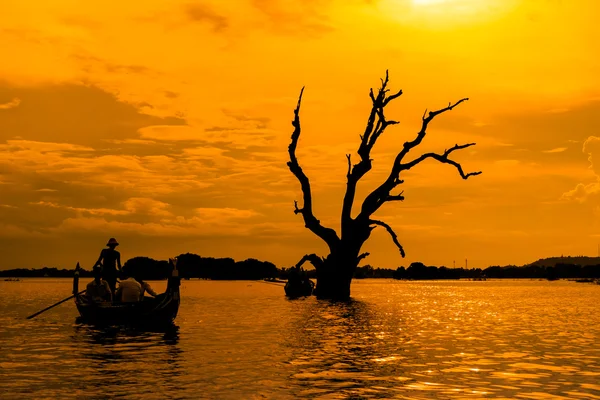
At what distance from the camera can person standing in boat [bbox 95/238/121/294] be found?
32.2 meters

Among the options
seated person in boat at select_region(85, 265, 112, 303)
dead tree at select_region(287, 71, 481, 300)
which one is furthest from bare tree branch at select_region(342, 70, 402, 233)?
seated person in boat at select_region(85, 265, 112, 303)

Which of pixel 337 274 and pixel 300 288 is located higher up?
pixel 337 274

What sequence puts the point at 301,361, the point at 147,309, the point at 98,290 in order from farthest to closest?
1. the point at 98,290
2. the point at 147,309
3. the point at 301,361

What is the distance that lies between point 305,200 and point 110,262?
2708 centimetres

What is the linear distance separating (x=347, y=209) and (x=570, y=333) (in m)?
27.4

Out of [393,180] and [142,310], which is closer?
[142,310]

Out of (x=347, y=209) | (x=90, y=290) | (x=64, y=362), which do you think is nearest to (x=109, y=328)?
(x=90, y=290)

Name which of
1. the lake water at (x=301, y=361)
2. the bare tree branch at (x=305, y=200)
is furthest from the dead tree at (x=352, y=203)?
the lake water at (x=301, y=361)

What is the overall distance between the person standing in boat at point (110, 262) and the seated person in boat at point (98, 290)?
8.0 inches

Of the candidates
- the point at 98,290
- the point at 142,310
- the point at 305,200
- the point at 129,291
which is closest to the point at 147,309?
the point at 142,310

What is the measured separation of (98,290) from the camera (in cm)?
3303

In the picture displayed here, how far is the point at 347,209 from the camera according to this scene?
57219 millimetres

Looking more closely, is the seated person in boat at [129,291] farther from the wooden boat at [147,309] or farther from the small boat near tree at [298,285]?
the small boat near tree at [298,285]

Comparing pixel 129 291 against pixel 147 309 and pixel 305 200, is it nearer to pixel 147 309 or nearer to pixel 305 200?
pixel 147 309
